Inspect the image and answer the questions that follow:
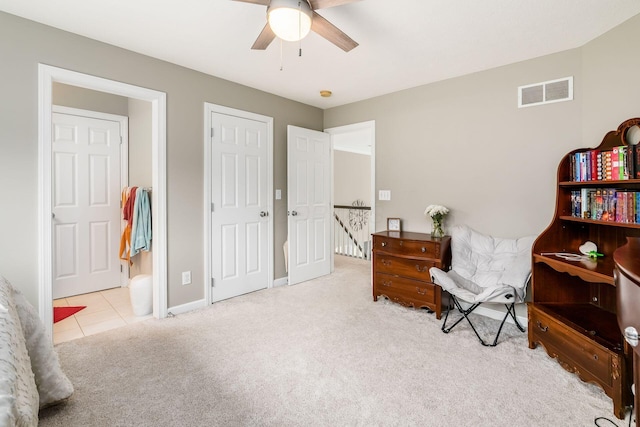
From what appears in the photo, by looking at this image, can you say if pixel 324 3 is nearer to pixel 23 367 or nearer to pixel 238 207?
pixel 23 367

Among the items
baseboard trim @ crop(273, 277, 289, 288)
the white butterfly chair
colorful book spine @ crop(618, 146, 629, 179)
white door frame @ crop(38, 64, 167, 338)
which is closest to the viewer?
colorful book spine @ crop(618, 146, 629, 179)

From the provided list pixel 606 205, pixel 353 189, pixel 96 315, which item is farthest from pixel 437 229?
pixel 353 189

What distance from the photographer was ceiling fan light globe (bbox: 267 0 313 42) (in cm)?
170

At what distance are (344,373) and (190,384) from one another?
98cm

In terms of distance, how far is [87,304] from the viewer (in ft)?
11.3

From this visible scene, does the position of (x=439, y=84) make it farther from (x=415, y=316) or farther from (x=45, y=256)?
(x=45, y=256)

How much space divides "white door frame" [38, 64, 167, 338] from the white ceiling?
35 cm

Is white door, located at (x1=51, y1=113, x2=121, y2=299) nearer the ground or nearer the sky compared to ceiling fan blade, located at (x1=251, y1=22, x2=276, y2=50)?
nearer the ground

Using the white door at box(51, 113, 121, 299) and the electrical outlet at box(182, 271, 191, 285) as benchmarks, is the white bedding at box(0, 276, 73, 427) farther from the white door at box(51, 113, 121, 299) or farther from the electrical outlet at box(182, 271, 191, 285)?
the white door at box(51, 113, 121, 299)

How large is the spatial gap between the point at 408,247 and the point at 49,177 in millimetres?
3126

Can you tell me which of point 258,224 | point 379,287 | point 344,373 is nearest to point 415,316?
point 379,287

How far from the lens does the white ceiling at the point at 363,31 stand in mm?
2119

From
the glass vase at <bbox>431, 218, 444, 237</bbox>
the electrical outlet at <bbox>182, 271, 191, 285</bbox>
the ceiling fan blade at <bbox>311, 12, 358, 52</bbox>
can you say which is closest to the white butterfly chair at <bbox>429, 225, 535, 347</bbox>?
the glass vase at <bbox>431, 218, 444, 237</bbox>

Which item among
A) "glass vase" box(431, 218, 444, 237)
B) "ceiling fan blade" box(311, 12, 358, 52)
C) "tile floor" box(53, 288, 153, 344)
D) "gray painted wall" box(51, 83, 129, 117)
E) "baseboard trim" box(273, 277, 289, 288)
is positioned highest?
"gray painted wall" box(51, 83, 129, 117)
